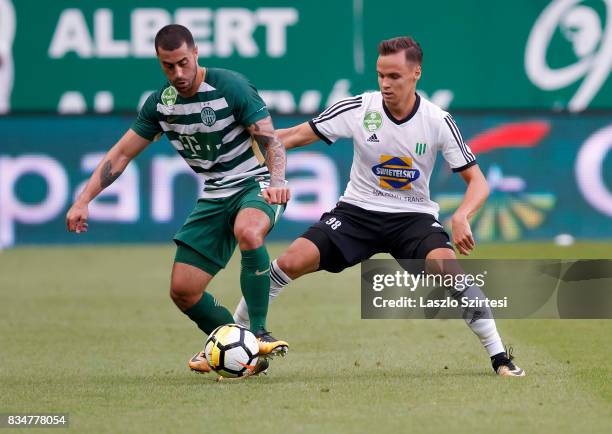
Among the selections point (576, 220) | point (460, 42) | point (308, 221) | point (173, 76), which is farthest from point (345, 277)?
point (173, 76)

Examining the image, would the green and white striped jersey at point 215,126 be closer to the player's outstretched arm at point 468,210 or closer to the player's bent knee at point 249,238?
the player's bent knee at point 249,238

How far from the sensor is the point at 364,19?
1980 cm

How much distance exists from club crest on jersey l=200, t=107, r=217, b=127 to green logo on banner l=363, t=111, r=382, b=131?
95 centimetres

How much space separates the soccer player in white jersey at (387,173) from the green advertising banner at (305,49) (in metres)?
11.4

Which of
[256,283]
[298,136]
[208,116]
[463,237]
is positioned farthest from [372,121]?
[256,283]

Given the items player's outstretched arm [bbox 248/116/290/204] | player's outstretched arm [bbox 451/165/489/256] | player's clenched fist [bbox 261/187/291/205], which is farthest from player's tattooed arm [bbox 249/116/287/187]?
player's outstretched arm [bbox 451/165/489/256]

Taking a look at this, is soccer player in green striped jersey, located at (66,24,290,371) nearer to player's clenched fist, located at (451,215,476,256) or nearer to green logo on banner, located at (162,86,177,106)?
green logo on banner, located at (162,86,177,106)

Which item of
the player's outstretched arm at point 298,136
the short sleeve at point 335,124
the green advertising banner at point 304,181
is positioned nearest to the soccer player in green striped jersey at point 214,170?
the player's outstretched arm at point 298,136

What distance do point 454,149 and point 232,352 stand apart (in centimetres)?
180

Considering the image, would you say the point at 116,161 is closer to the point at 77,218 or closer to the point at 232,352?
the point at 77,218

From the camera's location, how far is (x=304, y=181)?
724 inches

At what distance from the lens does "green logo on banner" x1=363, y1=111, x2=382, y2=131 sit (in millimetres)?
8227

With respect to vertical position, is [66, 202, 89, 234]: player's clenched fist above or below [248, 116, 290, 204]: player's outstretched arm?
below

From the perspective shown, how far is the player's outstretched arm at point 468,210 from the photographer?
745cm
